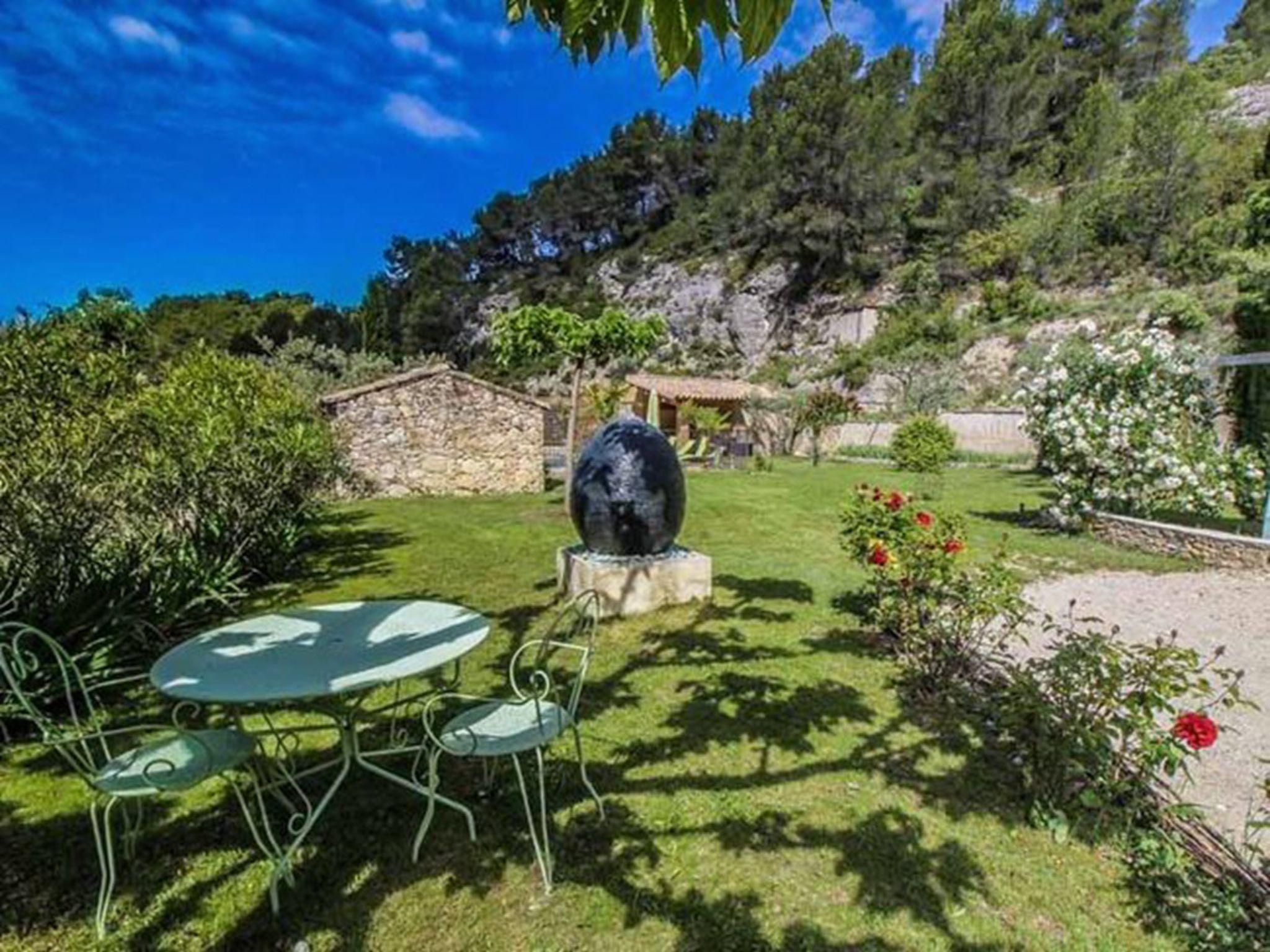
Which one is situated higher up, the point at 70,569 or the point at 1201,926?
the point at 70,569

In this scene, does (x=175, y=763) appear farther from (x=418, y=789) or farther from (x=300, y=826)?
(x=418, y=789)

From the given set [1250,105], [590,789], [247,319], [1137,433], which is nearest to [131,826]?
[590,789]

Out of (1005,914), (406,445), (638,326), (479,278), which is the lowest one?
(1005,914)

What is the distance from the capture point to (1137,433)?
8711 millimetres

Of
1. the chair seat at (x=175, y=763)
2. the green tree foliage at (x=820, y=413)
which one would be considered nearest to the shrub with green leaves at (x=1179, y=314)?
the green tree foliage at (x=820, y=413)

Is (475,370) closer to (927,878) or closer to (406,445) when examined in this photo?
(406,445)

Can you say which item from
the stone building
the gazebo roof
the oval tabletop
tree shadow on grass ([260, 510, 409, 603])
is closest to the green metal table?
the oval tabletop

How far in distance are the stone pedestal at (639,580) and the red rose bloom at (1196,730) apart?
12.5ft

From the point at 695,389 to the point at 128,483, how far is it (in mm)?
25925

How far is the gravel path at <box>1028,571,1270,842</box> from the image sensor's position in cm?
325

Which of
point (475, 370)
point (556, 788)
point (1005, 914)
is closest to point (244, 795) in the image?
point (556, 788)

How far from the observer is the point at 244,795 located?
309cm

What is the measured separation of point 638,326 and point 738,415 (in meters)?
20.9

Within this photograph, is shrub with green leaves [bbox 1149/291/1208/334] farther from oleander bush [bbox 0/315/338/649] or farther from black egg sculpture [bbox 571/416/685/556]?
oleander bush [bbox 0/315/338/649]
